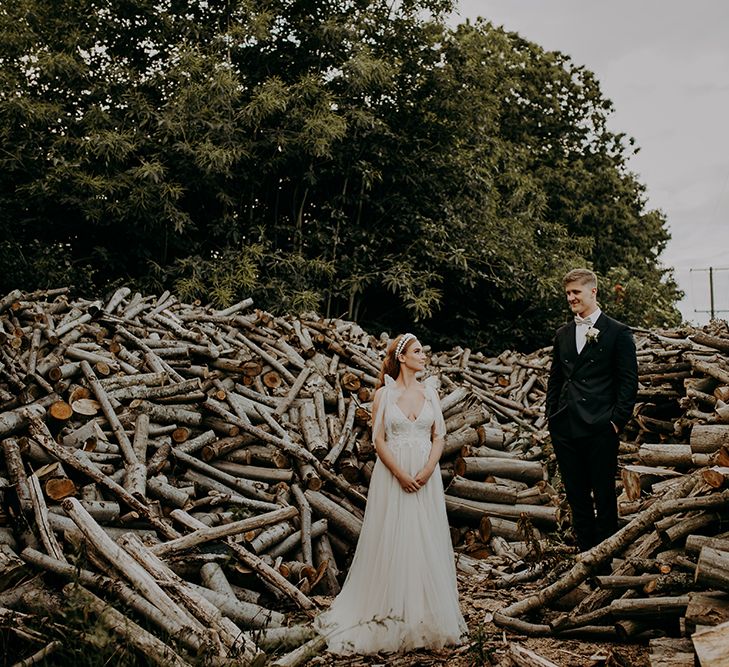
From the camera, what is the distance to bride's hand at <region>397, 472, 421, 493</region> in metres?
5.44

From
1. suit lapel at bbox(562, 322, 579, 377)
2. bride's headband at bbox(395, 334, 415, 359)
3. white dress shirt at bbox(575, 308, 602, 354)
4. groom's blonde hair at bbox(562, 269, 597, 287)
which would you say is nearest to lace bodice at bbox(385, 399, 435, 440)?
bride's headband at bbox(395, 334, 415, 359)

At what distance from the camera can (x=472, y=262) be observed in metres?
19.1

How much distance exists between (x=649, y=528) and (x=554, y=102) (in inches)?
1014

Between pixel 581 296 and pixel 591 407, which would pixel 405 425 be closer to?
pixel 591 407

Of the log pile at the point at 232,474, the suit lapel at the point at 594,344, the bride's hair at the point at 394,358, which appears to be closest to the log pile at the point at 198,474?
the log pile at the point at 232,474

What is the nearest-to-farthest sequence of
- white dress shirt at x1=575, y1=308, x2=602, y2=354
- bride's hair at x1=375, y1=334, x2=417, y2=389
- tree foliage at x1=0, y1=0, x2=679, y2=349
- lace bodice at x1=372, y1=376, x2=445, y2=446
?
1. lace bodice at x1=372, y1=376, x2=445, y2=446
2. bride's hair at x1=375, y1=334, x2=417, y2=389
3. white dress shirt at x1=575, y1=308, x2=602, y2=354
4. tree foliage at x1=0, y1=0, x2=679, y2=349

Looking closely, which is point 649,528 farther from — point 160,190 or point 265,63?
point 265,63

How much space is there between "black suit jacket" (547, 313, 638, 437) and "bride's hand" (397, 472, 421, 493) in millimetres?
1265

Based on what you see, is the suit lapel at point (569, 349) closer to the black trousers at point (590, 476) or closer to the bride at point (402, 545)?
the black trousers at point (590, 476)

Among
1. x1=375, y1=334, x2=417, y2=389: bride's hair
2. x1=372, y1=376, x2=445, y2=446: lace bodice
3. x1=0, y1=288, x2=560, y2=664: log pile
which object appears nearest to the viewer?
x1=0, y1=288, x2=560, y2=664: log pile

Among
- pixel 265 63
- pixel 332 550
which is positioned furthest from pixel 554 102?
pixel 332 550

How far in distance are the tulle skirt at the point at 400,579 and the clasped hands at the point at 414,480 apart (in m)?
0.05

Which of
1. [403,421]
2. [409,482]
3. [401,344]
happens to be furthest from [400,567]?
[401,344]

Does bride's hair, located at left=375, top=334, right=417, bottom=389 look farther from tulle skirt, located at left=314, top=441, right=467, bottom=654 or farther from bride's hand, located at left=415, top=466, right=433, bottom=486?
bride's hand, located at left=415, top=466, right=433, bottom=486
